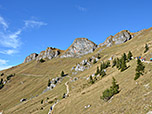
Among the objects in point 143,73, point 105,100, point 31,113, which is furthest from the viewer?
point 31,113

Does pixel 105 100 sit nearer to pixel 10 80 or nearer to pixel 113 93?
pixel 113 93

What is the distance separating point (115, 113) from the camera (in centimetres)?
2405

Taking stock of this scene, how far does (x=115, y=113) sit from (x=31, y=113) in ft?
176

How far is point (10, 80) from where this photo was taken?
17938 cm

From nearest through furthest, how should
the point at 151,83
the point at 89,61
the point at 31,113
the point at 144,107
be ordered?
the point at 144,107
the point at 151,83
the point at 31,113
the point at 89,61

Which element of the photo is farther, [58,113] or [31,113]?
[31,113]

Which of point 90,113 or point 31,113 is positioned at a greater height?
point 31,113

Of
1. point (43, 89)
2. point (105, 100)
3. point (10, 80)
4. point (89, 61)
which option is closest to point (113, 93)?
point (105, 100)

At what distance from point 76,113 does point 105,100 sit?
995 cm

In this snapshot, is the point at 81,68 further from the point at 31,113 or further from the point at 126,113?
the point at 126,113

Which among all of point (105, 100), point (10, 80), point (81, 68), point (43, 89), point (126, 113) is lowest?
point (126, 113)

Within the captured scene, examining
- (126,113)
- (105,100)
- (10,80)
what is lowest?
(126,113)

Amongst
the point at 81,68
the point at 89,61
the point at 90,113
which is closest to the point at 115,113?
the point at 90,113

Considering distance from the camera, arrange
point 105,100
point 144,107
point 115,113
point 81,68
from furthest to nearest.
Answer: point 81,68 → point 105,100 → point 115,113 → point 144,107
